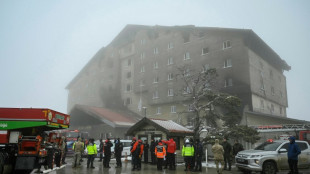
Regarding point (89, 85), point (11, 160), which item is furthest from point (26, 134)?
point (89, 85)

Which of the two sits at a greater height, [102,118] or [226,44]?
[226,44]

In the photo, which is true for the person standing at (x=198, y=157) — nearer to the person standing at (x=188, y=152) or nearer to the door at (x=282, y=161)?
the person standing at (x=188, y=152)

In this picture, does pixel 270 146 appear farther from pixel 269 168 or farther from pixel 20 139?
pixel 20 139

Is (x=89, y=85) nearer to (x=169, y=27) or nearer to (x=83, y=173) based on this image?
(x=169, y=27)

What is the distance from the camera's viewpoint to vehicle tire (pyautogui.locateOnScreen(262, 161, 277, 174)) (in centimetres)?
1272

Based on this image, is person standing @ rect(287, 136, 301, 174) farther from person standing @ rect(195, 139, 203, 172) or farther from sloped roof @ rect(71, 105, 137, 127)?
sloped roof @ rect(71, 105, 137, 127)

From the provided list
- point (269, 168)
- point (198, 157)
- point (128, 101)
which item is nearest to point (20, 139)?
point (198, 157)

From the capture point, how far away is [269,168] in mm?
12797

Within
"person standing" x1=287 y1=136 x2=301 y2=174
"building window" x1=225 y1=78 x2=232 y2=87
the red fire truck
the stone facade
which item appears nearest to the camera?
the red fire truck

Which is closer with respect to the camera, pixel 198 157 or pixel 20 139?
pixel 20 139

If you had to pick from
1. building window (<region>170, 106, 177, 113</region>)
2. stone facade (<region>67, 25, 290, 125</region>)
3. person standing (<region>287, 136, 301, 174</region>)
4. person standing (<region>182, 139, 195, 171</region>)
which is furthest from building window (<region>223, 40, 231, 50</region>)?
person standing (<region>287, 136, 301, 174</region>)

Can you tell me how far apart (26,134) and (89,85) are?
47278 millimetres

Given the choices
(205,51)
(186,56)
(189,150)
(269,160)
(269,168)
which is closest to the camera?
(269,168)

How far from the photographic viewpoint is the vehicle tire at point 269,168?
1272 centimetres
